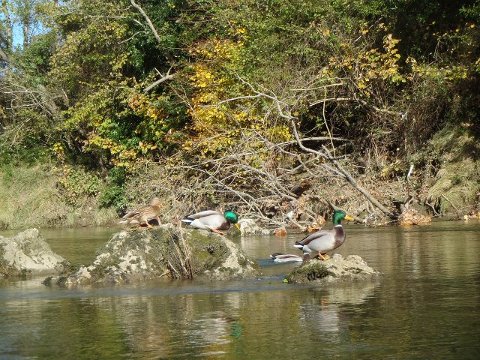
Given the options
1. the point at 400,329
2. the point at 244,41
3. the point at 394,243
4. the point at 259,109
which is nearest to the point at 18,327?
the point at 400,329

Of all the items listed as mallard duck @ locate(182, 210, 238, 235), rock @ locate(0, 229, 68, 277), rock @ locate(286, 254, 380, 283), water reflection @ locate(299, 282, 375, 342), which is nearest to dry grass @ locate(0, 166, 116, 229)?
rock @ locate(0, 229, 68, 277)

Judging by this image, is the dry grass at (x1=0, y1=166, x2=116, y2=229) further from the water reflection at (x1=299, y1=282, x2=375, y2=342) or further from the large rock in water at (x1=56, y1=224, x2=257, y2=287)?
the water reflection at (x1=299, y1=282, x2=375, y2=342)

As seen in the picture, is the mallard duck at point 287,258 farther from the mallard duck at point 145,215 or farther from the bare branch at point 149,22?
the bare branch at point 149,22

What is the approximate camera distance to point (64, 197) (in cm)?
3688

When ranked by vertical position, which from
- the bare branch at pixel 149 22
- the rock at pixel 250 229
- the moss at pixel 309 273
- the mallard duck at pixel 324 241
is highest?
the bare branch at pixel 149 22

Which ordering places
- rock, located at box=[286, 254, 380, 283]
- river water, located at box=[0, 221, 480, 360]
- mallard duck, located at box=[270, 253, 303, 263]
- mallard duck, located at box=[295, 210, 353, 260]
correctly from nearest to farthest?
1. river water, located at box=[0, 221, 480, 360]
2. rock, located at box=[286, 254, 380, 283]
3. mallard duck, located at box=[295, 210, 353, 260]
4. mallard duck, located at box=[270, 253, 303, 263]

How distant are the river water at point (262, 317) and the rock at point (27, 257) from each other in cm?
113

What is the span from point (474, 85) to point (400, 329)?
1896 centimetres

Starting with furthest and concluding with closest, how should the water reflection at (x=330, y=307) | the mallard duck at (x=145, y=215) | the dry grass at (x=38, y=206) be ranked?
→ the dry grass at (x=38, y=206), the mallard duck at (x=145, y=215), the water reflection at (x=330, y=307)

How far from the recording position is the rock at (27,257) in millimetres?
17656

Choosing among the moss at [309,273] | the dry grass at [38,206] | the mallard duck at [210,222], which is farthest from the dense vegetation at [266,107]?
the moss at [309,273]

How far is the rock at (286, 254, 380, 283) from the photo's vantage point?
554 inches

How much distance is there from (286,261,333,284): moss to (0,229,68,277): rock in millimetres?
5240

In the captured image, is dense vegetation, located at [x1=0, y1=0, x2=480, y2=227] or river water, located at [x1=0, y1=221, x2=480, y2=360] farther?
dense vegetation, located at [x1=0, y1=0, x2=480, y2=227]
